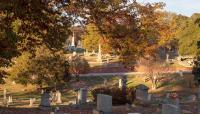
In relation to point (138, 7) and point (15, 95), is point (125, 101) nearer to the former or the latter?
point (138, 7)

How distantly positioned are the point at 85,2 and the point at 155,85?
134 ft

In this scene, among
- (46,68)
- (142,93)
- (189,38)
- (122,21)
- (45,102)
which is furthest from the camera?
(189,38)

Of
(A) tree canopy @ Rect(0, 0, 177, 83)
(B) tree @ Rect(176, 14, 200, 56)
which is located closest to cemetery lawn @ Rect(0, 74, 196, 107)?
(B) tree @ Rect(176, 14, 200, 56)

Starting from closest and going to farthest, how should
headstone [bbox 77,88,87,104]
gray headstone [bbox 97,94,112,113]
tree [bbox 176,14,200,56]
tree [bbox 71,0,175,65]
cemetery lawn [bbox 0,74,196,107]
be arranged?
1. tree [bbox 71,0,175,65]
2. gray headstone [bbox 97,94,112,113]
3. headstone [bbox 77,88,87,104]
4. cemetery lawn [bbox 0,74,196,107]
5. tree [bbox 176,14,200,56]

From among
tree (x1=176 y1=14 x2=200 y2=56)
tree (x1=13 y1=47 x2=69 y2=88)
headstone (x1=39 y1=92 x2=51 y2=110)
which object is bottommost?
headstone (x1=39 y1=92 x2=51 y2=110)

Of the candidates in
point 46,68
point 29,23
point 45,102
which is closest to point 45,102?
point 45,102

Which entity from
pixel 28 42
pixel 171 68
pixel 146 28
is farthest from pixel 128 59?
pixel 171 68

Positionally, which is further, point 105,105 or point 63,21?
point 105,105

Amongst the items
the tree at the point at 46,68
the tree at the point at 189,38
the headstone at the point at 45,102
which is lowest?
the headstone at the point at 45,102

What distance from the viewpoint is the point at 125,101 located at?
2925 cm

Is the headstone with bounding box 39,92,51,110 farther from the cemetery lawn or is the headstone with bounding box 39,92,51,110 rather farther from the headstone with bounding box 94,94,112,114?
the cemetery lawn

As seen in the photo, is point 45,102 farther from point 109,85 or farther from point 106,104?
point 109,85

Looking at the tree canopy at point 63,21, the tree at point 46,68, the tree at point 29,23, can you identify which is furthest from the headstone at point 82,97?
the tree at point 46,68

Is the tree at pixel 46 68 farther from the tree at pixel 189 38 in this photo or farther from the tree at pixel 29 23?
the tree at pixel 29 23
